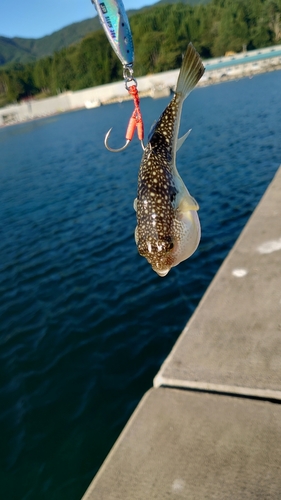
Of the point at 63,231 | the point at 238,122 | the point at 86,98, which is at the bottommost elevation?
the point at 63,231

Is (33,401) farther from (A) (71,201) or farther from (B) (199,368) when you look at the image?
(A) (71,201)

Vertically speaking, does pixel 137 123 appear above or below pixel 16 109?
below

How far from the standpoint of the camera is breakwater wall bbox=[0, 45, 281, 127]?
4003 inches

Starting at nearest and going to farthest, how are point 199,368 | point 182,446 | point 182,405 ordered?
point 182,446 < point 182,405 < point 199,368

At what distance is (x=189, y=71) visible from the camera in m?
2.62

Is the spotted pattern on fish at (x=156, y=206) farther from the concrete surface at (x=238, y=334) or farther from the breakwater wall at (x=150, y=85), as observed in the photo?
the breakwater wall at (x=150, y=85)

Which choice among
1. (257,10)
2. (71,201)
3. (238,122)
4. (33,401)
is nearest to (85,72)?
(257,10)

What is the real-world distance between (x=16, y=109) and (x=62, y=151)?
109550 mm

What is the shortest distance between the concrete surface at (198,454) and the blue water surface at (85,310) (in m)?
2.08

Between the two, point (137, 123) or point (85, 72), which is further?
point (85, 72)

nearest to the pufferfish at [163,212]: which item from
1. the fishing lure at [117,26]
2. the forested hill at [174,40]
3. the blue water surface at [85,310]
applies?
the fishing lure at [117,26]

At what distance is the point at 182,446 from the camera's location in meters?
4.48

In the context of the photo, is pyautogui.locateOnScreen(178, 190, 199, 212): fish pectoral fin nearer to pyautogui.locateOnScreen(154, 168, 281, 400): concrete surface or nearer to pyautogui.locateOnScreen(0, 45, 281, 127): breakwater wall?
pyautogui.locateOnScreen(154, 168, 281, 400): concrete surface

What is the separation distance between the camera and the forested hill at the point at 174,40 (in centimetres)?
12431
